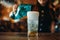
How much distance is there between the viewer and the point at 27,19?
3.75ft

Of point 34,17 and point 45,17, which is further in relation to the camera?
point 45,17

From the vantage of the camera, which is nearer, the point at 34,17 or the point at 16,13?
the point at 34,17

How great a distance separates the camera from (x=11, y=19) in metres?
1.18

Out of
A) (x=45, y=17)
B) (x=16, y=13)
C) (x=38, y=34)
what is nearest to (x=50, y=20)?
(x=45, y=17)

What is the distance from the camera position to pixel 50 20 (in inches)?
46.7

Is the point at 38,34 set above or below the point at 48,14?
below

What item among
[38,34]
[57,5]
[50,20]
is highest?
[57,5]

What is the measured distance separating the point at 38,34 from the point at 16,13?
0.25 meters

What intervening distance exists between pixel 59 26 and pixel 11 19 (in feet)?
1.33

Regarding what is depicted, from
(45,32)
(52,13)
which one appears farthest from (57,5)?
(45,32)

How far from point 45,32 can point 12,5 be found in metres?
0.35

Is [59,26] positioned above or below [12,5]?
below

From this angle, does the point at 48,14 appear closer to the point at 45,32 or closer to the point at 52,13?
the point at 52,13

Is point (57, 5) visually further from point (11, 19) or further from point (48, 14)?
point (11, 19)
